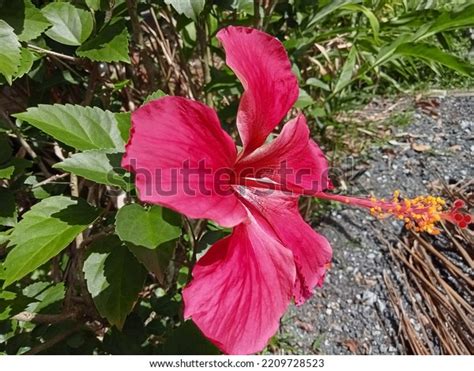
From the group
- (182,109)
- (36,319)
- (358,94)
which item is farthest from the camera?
(358,94)

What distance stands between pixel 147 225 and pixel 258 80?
0.92ft

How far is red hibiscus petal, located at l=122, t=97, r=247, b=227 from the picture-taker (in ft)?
2.05

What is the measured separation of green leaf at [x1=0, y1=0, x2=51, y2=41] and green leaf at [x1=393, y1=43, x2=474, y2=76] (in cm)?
115

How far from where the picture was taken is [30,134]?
1.24 metres

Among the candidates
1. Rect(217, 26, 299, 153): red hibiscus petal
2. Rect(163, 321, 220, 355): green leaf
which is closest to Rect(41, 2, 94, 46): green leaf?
Rect(217, 26, 299, 153): red hibiscus petal

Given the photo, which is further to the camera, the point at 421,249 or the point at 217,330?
the point at 421,249

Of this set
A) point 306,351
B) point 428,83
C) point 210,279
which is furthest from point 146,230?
point 428,83

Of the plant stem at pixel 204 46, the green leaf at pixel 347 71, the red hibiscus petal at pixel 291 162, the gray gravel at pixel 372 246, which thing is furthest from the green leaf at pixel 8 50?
the green leaf at pixel 347 71

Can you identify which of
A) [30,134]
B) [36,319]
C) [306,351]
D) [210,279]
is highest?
→ [210,279]

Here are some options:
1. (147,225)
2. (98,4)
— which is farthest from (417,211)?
(98,4)

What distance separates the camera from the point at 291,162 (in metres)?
0.90

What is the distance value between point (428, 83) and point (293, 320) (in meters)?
1.54

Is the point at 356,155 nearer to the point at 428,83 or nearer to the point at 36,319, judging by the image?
the point at 428,83

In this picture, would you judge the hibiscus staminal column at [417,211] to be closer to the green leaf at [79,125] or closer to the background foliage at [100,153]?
the background foliage at [100,153]
